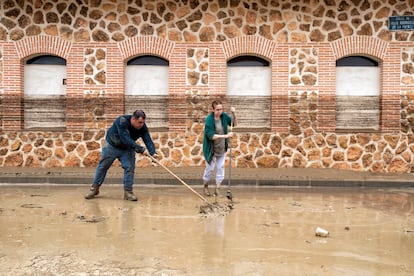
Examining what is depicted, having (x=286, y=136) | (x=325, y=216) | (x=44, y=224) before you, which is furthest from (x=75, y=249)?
(x=286, y=136)

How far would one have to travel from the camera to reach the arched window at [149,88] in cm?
1238

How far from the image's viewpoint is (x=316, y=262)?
4.63 metres

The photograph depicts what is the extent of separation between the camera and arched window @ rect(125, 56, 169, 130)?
12.4 m

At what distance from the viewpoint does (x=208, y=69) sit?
40.2 feet

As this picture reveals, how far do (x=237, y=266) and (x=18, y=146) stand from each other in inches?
371

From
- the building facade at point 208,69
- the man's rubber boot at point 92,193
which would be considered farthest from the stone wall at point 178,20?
the man's rubber boot at point 92,193

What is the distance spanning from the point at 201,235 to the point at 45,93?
8.41 meters

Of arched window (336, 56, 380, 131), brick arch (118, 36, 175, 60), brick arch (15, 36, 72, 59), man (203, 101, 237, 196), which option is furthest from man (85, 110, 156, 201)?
arched window (336, 56, 380, 131)

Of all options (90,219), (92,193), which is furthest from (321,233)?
(92,193)

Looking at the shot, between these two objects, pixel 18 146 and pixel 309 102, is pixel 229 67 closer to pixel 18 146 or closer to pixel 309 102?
pixel 309 102

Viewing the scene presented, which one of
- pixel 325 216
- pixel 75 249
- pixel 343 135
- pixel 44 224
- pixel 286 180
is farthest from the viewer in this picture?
pixel 343 135

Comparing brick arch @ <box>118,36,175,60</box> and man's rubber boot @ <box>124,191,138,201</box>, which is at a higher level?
brick arch @ <box>118,36,175,60</box>

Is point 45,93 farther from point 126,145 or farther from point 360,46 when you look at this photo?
point 360,46

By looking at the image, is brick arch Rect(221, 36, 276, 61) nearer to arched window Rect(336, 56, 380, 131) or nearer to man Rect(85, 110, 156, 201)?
arched window Rect(336, 56, 380, 131)
